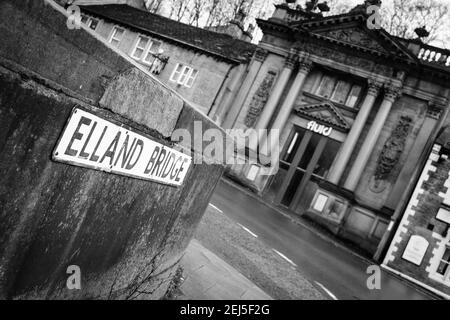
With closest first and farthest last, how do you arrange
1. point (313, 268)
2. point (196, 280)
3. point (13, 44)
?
1. point (13, 44)
2. point (196, 280)
3. point (313, 268)

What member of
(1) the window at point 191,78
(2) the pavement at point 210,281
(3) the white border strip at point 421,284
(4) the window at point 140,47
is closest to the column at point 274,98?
(1) the window at point 191,78

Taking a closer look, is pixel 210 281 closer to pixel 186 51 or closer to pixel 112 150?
pixel 112 150

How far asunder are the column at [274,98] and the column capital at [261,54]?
1.72 metres

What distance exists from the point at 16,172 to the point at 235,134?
19.8 m

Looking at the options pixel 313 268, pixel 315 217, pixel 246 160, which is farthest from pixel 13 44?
Answer: pixel 246 160

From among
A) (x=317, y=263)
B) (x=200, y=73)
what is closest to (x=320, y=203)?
(x=317, y=263)

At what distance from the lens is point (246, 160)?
63.4 feet

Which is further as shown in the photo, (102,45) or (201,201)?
(201,201)

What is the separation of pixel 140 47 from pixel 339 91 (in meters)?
16.7

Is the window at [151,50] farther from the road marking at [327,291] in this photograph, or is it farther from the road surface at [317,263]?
the road marking at [327,291]

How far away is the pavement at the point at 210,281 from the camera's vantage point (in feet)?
11.9

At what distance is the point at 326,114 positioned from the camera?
63.2 ft

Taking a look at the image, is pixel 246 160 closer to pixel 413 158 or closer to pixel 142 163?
pixel 413 158
